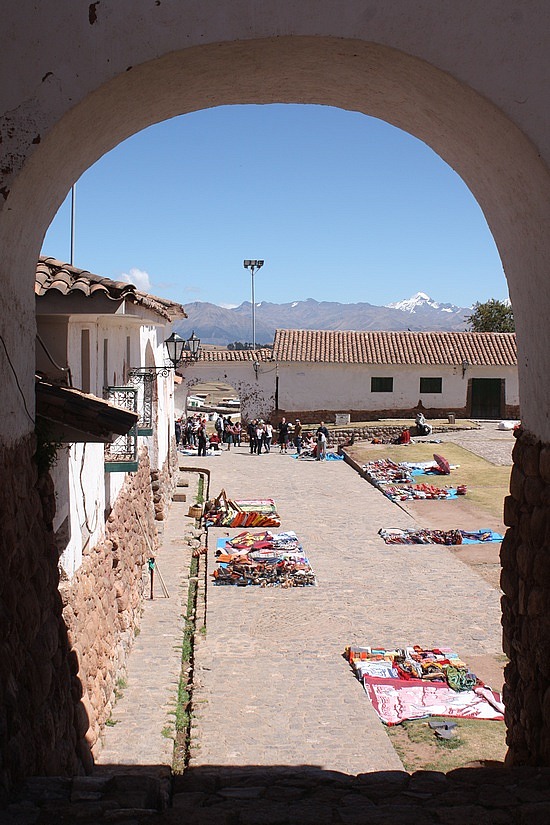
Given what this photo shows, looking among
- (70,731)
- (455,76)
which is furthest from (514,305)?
(70,731)

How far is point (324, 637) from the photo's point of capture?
32.3 ft

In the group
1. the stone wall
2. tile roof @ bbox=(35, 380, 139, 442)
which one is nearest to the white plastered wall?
tile roof @ bbox=(35, 380, 139, 442)

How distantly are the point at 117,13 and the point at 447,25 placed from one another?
4.91 ft

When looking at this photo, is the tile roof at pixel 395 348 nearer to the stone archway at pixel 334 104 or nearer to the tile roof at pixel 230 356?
the tile roof at pixel 230 356

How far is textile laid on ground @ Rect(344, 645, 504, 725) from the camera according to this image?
7754mm

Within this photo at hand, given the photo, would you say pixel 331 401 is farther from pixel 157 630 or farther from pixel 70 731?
pixel 70 731

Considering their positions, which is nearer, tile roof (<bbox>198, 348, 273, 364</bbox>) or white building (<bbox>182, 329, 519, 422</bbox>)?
tile roof (<bbox>198, 348, 273, 364</bbox>)

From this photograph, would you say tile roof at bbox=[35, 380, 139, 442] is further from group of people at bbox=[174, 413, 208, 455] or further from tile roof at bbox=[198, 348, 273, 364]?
tile roof at bbox=[198, 348, 273, 364]

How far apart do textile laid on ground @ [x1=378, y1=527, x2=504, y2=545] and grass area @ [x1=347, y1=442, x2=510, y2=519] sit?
1.78m

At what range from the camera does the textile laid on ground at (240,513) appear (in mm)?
15727

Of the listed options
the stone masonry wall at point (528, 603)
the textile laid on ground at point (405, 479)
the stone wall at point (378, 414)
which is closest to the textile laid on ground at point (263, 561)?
the textile laid on ground at point (405, 479)

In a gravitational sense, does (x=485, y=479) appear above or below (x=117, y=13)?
below

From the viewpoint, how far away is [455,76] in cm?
371

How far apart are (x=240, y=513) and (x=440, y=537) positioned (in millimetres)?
3926
